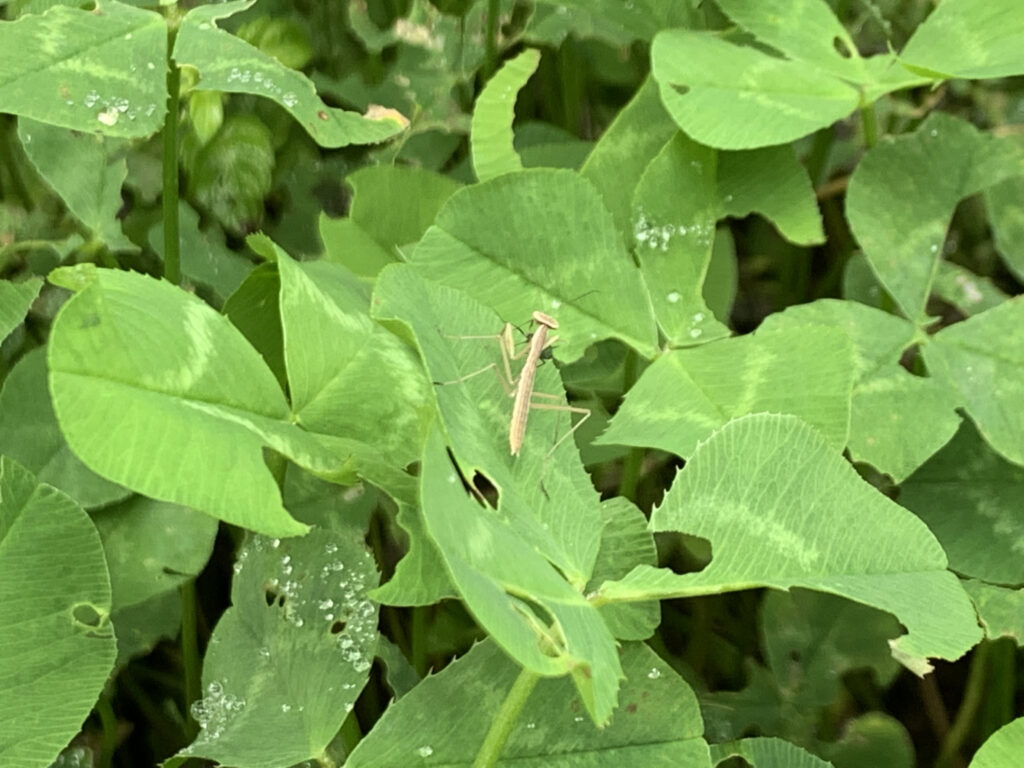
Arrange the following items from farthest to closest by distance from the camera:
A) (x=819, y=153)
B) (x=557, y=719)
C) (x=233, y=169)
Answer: (x=819, y=153), (x=233, y=169), (x=557, y=719)

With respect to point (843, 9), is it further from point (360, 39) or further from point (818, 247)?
point (360, 39)

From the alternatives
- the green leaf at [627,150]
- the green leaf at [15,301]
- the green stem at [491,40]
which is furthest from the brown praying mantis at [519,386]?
the green stem at [491,40]

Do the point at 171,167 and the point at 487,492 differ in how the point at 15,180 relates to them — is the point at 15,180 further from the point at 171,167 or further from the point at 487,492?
the point at 487,492

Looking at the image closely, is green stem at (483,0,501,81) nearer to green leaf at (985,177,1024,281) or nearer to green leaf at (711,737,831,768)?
green leaf at (985,177,1024,281)

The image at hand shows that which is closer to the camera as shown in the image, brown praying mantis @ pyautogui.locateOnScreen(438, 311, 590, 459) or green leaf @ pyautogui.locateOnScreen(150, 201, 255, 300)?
brown praying mantis @ pyautogui.locateOnScreen(438, 311, 590, 459)

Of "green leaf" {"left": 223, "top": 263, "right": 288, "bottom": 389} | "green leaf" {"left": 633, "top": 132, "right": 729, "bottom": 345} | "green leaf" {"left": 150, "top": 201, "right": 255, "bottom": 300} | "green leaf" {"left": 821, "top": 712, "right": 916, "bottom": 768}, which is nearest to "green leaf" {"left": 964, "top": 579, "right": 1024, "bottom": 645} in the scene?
"green leaf" {"left": 821, "top": 712, "right": 916, "bottom": 768}

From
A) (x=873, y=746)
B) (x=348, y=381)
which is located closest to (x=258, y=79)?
(x=348, y=381)

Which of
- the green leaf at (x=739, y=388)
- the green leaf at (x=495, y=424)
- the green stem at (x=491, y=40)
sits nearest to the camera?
the green leaf at (x=495, y=424)

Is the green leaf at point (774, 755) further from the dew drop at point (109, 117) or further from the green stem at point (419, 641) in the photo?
the dew drop at point (109, 117)
